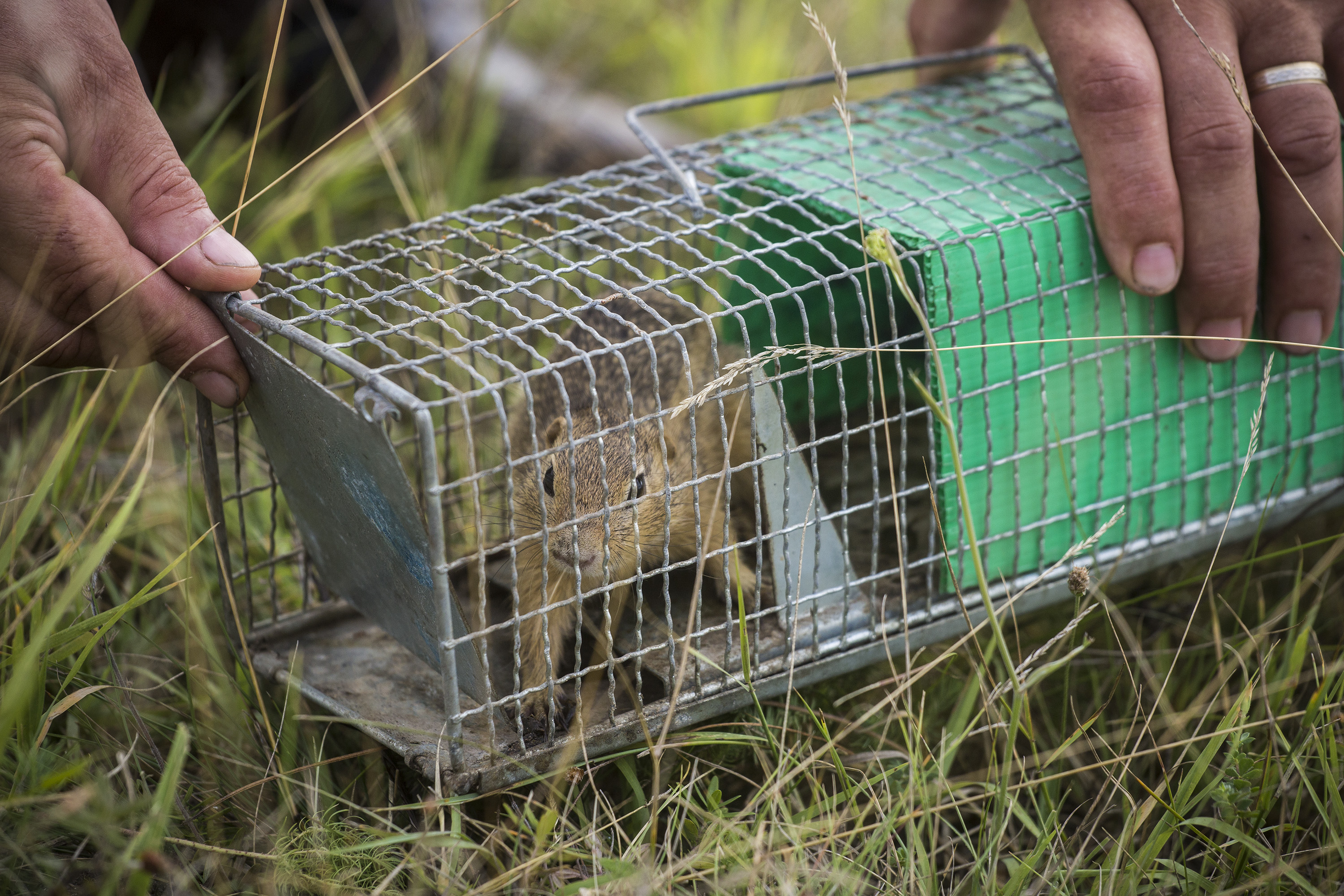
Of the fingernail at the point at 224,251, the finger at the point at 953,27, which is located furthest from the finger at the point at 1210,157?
the fingernail at the point at 224,251

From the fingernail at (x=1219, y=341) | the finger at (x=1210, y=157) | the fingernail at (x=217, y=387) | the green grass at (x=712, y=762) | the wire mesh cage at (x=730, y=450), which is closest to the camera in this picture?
the green grass at (x=712, y=762)

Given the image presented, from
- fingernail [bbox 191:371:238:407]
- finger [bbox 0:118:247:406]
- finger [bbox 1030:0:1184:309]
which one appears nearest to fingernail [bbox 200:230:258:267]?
finger [bbox 0:118:247:406]

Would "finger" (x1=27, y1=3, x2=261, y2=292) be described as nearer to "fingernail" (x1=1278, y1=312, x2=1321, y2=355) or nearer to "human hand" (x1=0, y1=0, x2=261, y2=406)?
"human hand" (x1=0, y1=0, x2=261, y2=406)

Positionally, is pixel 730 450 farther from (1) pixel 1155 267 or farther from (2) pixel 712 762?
(1) pixel 1155 267

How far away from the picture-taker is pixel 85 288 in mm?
2209

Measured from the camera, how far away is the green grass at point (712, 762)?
2049 mm

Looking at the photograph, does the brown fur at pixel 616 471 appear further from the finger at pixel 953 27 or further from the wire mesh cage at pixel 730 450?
the finger at pixel 953 27

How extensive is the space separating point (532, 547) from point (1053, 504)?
1371 mm

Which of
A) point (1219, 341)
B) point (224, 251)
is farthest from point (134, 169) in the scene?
point (1219, 341)

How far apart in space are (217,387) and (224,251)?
29cm

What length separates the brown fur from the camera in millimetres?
2385

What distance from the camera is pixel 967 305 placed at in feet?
8.49

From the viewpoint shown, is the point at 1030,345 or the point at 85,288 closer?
the point at 85,288

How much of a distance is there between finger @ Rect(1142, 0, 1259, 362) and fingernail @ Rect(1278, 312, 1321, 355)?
0.62 feet
